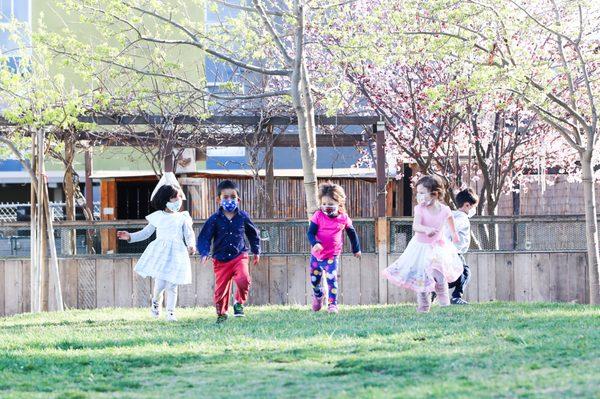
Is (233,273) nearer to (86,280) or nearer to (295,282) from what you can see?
(295,282)

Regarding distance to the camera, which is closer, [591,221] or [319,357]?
[319,357]


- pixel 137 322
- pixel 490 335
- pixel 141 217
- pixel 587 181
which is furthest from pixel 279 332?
pixel 141 217

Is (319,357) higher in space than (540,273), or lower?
lower

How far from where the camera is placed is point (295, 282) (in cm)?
1688

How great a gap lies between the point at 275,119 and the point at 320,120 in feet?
2.40

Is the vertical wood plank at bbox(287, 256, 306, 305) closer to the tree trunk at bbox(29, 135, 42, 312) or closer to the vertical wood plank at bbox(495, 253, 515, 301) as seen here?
the vertical wood plank at bbox(495, 253, 515, 301)

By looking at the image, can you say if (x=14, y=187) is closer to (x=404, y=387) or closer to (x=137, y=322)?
(x=137, y=322)

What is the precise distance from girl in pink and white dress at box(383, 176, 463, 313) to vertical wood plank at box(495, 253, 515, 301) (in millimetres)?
4834

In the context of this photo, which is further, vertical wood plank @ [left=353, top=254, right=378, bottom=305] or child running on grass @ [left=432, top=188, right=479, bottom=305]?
vertical wood plank @ [left=353, top=254, right=378, bottom=305]

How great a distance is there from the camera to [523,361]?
7.34m

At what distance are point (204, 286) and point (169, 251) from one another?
165 inches

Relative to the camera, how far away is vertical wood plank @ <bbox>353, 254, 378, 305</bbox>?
16.7 meters

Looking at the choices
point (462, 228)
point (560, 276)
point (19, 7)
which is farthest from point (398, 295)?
point (19, 7)

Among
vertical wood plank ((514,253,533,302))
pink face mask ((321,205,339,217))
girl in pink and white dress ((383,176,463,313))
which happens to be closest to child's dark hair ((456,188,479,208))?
girl in pink and white dress ((383,176,463,313))
